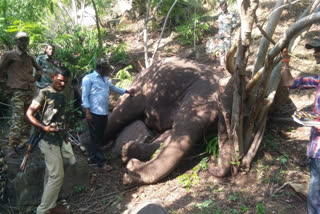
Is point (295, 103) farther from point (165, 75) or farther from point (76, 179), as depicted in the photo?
point (76, 179)

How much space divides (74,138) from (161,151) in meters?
2.39

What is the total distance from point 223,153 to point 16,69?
3.91m

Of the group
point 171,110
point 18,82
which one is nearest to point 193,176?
point 171,110

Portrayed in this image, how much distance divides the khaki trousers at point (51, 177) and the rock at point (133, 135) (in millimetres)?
2035

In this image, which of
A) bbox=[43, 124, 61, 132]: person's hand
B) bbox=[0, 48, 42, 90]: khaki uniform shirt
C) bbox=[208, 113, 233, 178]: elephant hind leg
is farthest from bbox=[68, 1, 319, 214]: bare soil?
bbox=[0, 48, 42, 90]: khaki uniform shirt

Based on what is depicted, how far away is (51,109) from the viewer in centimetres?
381

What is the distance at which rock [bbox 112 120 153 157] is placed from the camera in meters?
5.81

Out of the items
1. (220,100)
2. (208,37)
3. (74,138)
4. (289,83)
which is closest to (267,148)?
(220,100)

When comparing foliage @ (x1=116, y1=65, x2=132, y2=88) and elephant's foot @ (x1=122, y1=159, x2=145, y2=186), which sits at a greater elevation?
foliage @ (x1=116, y1=65, x2=132, y2=88)

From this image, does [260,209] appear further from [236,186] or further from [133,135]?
[133,135]

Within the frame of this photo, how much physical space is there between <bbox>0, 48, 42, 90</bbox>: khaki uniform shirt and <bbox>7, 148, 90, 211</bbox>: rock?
1.38 meters

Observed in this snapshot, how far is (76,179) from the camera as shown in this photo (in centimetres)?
478

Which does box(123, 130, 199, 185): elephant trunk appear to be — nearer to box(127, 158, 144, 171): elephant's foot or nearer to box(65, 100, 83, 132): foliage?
box(127, 158, 144, 171): elephant's foot

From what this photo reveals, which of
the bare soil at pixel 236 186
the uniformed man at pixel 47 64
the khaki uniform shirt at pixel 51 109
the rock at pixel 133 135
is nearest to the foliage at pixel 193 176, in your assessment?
the bare soil at pixel 236 186
